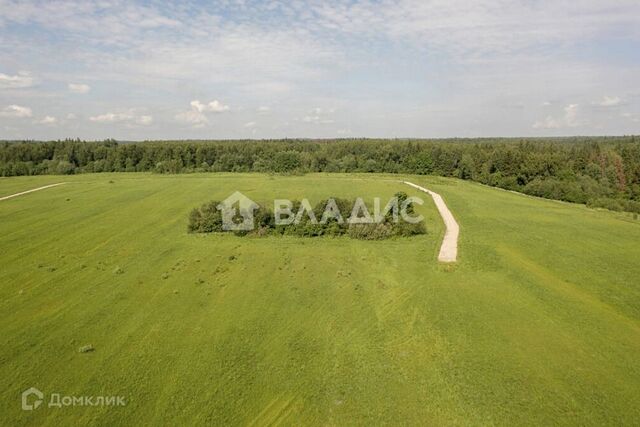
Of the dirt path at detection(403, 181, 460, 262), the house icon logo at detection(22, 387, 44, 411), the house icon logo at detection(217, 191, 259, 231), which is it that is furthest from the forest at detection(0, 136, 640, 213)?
the house icon logo at detection(22, 387, 44, 411)

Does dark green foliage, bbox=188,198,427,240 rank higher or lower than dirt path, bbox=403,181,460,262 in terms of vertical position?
higher

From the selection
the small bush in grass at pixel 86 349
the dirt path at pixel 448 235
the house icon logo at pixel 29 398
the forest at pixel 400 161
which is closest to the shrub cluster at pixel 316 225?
the dirt path at pixel 448 235

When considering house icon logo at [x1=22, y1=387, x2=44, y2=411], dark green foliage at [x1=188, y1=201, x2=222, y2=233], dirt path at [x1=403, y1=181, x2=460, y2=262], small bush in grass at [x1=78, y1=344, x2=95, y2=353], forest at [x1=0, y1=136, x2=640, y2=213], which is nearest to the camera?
house icon logo at [x1=22, y1=387, x2=44, y2=411]

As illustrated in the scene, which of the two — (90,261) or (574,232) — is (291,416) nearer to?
(90,261)

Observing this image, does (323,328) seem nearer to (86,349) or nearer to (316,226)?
(86,349)

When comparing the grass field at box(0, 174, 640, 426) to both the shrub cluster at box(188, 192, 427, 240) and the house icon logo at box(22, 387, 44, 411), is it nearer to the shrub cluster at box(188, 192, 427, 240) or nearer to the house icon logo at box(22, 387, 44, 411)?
the house icon logo at box(22, 387, 44, 411)

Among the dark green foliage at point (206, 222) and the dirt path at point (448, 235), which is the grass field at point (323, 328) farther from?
the dark green foliage at point (206, 222)

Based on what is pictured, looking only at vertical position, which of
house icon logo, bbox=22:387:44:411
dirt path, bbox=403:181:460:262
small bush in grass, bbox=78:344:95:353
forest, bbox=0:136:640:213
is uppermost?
forest, bbox=0:136:640:213
